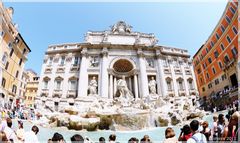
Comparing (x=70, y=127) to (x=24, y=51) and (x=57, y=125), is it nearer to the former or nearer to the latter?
(x=57, y=125)

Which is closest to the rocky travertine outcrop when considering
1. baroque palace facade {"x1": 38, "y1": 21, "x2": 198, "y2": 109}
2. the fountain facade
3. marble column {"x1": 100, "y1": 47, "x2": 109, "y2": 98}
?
the fountain facade

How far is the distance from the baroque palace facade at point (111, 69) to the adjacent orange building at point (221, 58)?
2.58 m

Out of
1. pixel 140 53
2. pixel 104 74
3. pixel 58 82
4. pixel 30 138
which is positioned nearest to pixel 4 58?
pixel 58 82

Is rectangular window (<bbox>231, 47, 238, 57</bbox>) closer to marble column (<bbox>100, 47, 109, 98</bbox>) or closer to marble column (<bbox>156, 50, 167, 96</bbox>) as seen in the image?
marble column (<bbox>156, 50, 167, 96</bbox>)

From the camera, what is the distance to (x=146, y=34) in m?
32.7

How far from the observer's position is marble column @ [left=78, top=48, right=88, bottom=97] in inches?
973

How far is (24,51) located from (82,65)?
10799 millimetres

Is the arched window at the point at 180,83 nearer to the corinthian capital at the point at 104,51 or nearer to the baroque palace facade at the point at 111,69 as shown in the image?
the baroque palace facade at the point at 111,69

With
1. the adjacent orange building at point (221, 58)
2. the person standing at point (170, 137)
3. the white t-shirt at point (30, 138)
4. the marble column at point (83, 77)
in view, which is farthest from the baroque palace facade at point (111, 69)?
the person standing at point (170, 137)

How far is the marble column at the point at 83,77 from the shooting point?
81.1 feet

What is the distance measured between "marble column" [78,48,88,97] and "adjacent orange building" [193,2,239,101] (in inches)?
772

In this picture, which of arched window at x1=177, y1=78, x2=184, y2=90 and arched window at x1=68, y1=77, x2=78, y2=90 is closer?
arched window at x1=68, y1=77, x2=78, y2=90

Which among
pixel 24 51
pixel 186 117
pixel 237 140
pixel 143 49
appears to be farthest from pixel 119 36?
pixel 237 140

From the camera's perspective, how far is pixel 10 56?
2347cm
